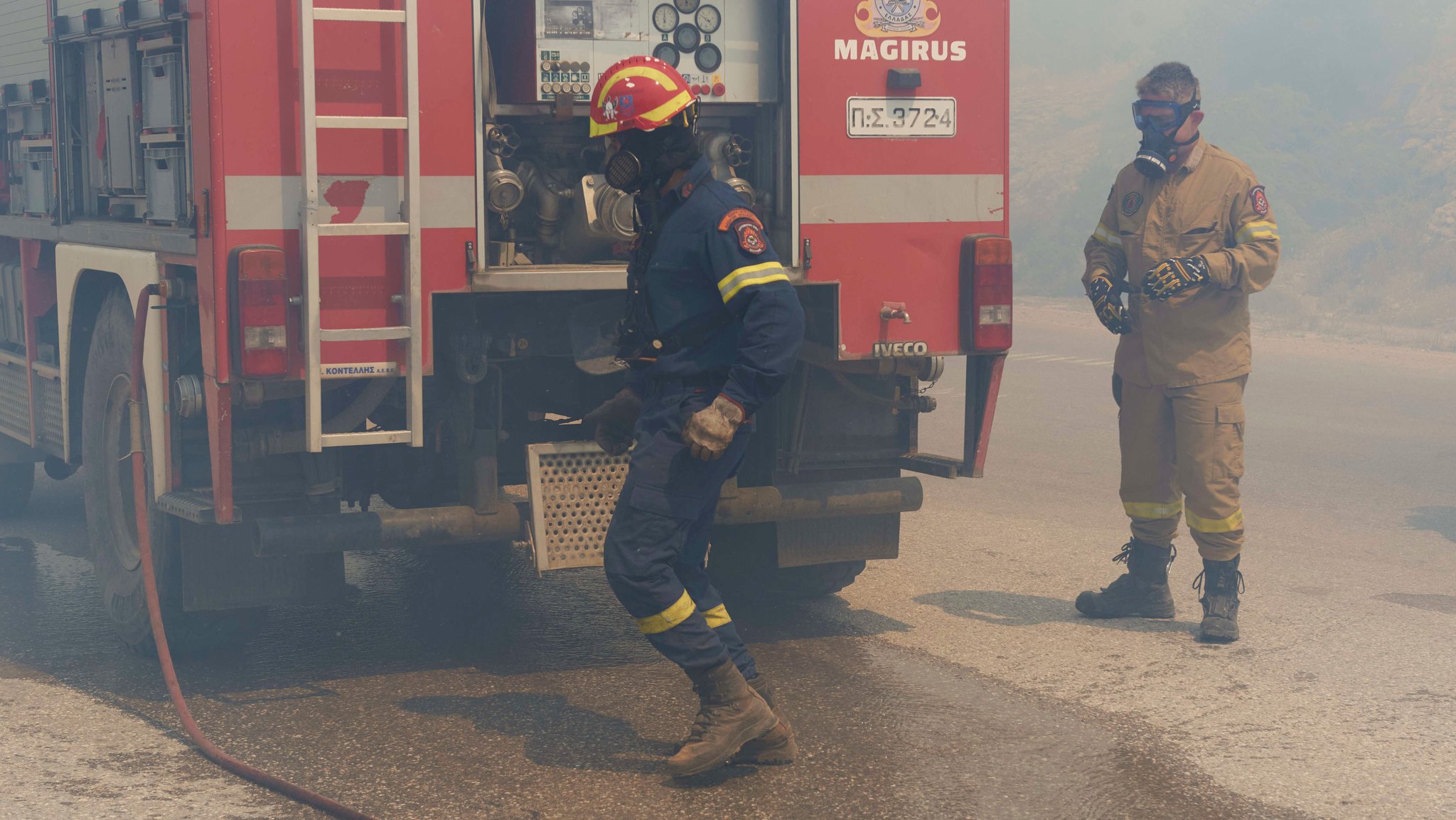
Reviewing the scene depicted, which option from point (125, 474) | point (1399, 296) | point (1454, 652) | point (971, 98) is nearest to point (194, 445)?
point (125, 474)

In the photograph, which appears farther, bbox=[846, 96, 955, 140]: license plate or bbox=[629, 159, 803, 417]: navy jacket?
bbox=[846, 96, 955, 140]: license plate

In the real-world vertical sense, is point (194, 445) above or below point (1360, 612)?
above

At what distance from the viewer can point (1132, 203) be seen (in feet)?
20.8

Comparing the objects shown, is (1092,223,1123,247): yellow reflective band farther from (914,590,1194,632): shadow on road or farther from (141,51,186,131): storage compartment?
(141,51,186,131): storage compartment

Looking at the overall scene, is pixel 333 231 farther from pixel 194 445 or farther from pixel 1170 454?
pixel 1170 454

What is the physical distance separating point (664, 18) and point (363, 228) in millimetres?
1423

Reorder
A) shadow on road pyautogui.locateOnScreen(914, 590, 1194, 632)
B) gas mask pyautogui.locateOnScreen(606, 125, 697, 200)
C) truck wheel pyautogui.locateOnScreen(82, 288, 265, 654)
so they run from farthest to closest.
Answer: shadow on road pyautogui.locateOnScreen(914, 590, 1194, 632) → truck wheel pyautogui.locateOnScreen(82, 288, 265, 654) → gas mask pyautogui.locateOnScreen(606, 125, 697, 200)

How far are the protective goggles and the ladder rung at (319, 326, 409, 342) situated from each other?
3.03 metres

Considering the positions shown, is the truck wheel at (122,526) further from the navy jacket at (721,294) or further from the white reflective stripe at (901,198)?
the white reflective stripe at (901,198)

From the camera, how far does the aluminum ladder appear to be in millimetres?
4707

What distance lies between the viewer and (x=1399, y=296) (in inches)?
971

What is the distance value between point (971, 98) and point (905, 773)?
253cm

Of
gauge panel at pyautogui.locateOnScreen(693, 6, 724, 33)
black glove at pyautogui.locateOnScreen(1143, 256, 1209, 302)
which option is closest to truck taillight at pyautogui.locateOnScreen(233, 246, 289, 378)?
gauge panel at pyautogui.locateOnScreen(693, 6, 724, 33)

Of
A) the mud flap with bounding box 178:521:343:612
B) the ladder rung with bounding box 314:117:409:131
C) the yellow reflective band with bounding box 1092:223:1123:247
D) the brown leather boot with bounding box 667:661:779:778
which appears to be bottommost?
the brown leather boot with bounding box 667:661:779:778
